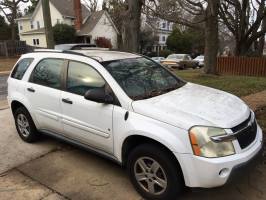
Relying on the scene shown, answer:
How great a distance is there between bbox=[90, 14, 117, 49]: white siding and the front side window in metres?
37.0

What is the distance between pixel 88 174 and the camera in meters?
4.31

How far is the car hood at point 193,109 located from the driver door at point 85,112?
538 millimetres

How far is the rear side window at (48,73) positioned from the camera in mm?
4715

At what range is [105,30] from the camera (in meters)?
43.1

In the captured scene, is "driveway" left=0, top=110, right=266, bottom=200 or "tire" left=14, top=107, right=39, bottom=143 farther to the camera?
"tire" left=14, top=107, right=39, bottom=143

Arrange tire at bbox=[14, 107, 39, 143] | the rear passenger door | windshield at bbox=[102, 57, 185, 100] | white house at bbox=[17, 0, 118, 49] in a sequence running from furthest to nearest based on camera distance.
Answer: white house at bbox=[17, 0, 118, 49]
tire at bbox=[14, 107, 39, 143]
the rear passenger door
windshield at bbox=[102, 57, 185, 100]

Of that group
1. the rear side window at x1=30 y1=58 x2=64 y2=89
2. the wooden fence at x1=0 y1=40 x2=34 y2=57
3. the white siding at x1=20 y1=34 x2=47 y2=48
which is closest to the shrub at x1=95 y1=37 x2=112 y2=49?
the white siding at x1=20 y1=34 x2=47 y2=48

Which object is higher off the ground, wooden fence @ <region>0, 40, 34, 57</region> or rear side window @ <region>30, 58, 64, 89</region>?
rear side window @ <region>30, 58, 64, 89</region>

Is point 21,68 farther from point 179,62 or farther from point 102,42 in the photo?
point 102,42

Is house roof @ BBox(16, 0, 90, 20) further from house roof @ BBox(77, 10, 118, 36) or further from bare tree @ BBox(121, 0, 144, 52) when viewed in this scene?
bare tree @ BBox(121, 0, 144, 52)

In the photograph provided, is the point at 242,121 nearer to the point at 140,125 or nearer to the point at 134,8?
the point at 140,125

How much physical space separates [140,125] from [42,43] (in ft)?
132

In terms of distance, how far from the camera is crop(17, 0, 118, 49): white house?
40.8m

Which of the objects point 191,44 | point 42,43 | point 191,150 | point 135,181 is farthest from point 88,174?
point 191,44
